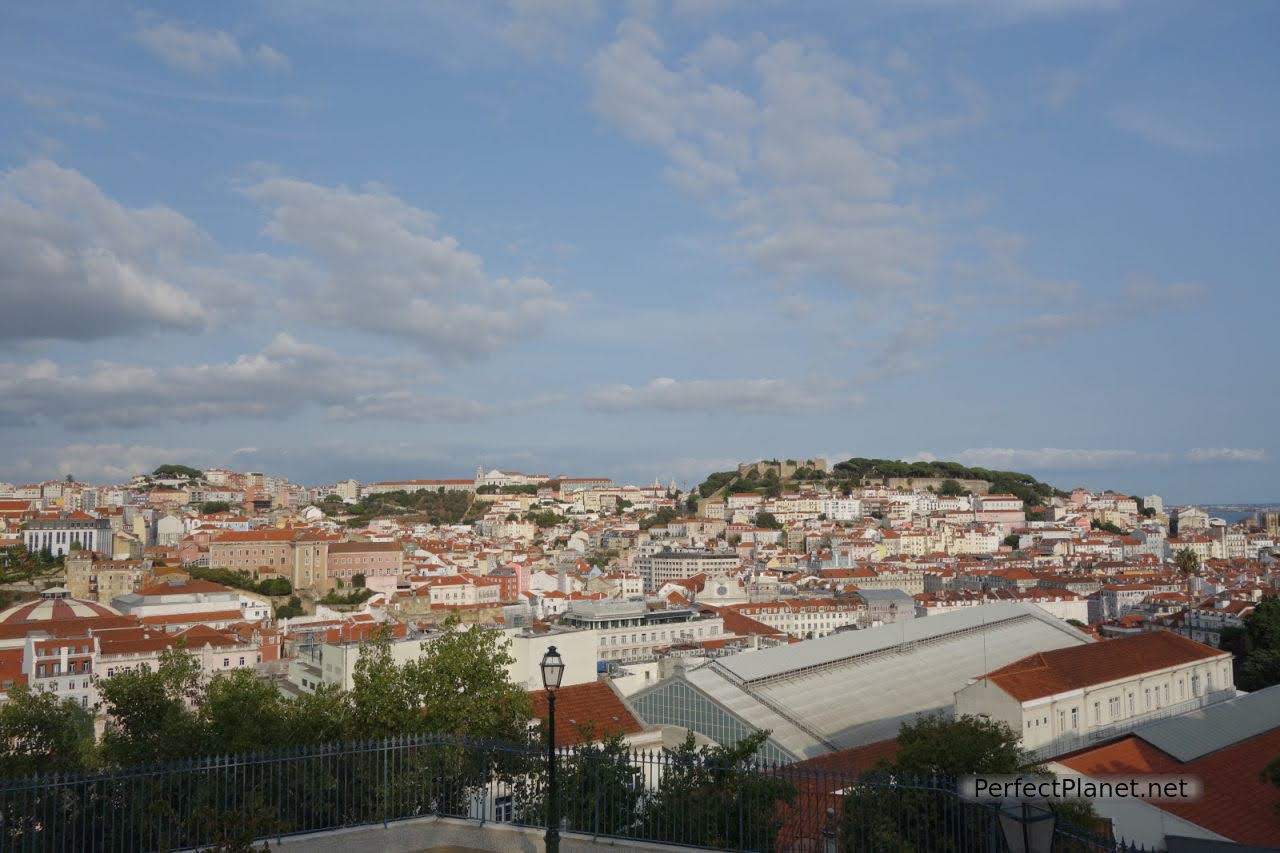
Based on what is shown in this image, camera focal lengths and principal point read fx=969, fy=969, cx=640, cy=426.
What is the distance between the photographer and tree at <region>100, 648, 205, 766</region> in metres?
13.7

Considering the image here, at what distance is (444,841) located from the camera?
9.71m

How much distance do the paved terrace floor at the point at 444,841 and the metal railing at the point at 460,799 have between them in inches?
5.3

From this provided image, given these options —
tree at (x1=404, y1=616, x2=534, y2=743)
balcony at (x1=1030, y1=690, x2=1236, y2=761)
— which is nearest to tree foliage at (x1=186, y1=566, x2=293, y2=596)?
balcony at (x1=1030, y1=690, x2=1236, y2=761)

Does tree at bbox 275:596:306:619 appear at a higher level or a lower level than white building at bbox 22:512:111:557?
lower

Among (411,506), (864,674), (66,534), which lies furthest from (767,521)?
(864,674)

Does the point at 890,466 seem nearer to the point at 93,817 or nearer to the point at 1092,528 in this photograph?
the point at 1092,528

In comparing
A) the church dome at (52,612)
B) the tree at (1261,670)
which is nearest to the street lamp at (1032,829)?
the tree at (1261,670)

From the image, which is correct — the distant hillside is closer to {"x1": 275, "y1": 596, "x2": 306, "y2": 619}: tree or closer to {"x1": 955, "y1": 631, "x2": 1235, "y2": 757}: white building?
{"x1": 275, "y1": 596, "x2": 306, "y2": 619}: tree

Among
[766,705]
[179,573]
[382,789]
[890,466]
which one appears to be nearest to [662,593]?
[179,573]

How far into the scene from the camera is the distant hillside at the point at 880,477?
14062 centimetres

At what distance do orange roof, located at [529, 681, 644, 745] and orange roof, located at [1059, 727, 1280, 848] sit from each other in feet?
28.7

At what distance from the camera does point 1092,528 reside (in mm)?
118375

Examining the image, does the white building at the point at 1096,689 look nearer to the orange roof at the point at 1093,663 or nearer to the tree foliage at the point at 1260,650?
the orange roof at the point at 1093,663

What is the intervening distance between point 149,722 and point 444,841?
328 inches
